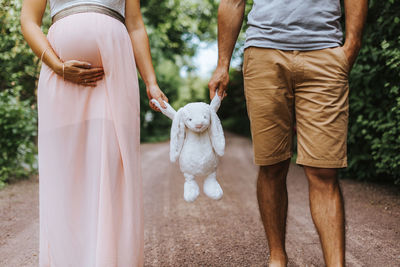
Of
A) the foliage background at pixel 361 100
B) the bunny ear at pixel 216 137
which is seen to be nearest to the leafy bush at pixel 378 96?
the foliage background at pixel 361 100

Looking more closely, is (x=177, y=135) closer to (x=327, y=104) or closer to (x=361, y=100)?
(x=327, y=104)

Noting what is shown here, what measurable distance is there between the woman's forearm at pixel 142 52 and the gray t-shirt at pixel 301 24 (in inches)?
29.5

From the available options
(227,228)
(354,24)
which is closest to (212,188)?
(354,24)

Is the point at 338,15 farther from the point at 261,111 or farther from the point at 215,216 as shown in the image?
the point at 215,216

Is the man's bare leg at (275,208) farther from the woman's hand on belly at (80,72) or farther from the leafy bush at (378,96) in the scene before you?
the leafy bush at (378,96)

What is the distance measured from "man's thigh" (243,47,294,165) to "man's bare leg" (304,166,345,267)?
9.7 inches

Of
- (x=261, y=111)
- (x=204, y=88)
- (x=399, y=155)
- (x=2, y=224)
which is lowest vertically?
(x=204, y=88)

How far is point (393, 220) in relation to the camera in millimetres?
4160

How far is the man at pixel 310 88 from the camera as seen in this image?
223cm

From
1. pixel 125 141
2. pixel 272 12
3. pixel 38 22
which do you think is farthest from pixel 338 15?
pixel 38 22

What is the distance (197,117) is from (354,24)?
107cm

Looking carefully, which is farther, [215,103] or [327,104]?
[215,103]

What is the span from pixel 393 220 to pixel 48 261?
3.55 metres

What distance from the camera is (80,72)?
212 cm
